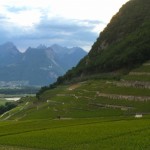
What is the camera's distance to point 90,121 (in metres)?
85.9

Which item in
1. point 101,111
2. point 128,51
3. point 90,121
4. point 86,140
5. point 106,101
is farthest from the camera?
point 128,51

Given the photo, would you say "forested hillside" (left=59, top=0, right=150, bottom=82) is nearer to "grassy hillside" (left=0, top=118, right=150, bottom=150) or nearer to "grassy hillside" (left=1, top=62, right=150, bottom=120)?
"grassy hillside" (left=1, top=62, right=150, bottom=120)

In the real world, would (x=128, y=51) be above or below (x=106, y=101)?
above

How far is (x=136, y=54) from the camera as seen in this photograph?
156m

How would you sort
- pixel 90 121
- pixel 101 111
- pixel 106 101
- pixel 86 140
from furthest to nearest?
pixel 106 101 < pixel 101 111 < pixel 90 121 < pixel 86 140

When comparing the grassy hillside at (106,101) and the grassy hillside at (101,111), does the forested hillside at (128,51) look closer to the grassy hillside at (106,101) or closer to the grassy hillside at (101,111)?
the grassy hillside at (101,111)

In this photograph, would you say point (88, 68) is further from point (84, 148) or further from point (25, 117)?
point (84, 148)

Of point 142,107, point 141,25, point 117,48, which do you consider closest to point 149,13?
point 141,25

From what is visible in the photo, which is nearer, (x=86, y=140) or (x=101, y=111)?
(x=86, y=140)

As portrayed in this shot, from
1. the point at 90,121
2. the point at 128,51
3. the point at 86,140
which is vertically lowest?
the point at 90,121

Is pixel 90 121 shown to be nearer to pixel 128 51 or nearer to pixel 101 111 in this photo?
pixel 101 111

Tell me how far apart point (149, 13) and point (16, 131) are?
13105 cm

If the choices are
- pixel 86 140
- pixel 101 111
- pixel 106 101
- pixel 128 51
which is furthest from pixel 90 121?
pixel 128 51

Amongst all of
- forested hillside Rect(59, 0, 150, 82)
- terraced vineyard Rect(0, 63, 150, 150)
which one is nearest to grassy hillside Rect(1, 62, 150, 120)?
terraced vineyard Rect(0, 63, 150, 150)
